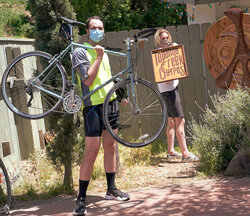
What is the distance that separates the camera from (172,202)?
4.79m

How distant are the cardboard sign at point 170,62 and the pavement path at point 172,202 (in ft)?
5.05

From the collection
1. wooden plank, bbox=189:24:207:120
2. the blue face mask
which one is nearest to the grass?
wooden plank, bbox=189:24:207:120

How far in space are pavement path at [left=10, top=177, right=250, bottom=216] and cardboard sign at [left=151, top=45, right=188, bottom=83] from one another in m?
1.54

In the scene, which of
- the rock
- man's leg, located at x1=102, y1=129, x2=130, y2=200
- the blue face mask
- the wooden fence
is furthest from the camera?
the wooden fence

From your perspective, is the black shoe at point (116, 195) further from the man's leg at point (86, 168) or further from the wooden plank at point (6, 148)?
the wooden plank at point (6, 148)

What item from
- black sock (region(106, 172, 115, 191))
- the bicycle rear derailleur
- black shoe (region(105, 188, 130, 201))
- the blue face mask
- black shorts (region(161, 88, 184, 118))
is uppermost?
the blue face mask

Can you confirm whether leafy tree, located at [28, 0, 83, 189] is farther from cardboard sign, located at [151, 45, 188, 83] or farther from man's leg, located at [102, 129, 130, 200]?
cardboard sign, located at [151, 45, 188, 83]

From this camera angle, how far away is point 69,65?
18.2ft

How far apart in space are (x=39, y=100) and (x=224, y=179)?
3879 millimetres

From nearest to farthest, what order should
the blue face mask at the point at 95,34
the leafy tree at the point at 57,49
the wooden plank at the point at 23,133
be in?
1. the blue face mask at the point at 95,34
2. the leafy tree at the point at 57,49
3. the wooden plank at the point at 23,133

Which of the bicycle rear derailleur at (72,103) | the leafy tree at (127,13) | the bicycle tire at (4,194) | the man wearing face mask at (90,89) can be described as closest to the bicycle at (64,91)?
the bicycle rear derailleur at (72,103)

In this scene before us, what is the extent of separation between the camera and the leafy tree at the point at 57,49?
5.42 metres

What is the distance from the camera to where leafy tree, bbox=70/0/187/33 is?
49.1 ft

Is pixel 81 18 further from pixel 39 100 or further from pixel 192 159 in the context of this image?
pixel 192 159
